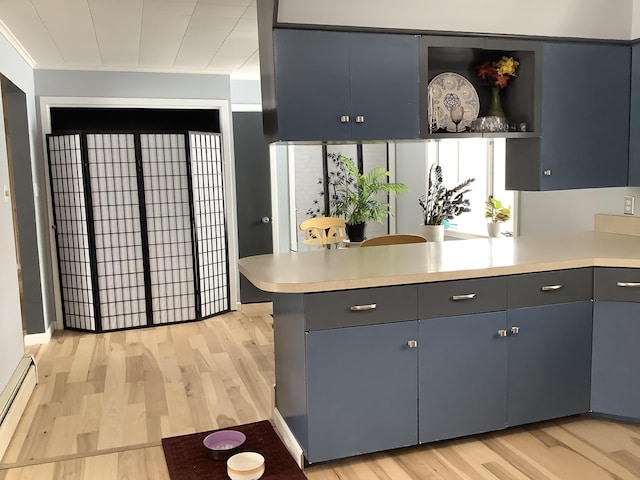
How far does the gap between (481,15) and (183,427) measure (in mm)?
2817

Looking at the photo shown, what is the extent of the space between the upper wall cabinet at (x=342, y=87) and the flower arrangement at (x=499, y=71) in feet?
1.99

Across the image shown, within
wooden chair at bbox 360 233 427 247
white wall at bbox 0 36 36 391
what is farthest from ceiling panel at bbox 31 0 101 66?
wooden chair at bbox 360 233 427 247

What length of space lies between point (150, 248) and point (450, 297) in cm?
361

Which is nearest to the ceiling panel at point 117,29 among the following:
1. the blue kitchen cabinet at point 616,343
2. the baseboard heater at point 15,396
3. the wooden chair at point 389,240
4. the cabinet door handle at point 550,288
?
the wooden chair at point 389,240

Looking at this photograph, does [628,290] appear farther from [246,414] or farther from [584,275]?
[246,414]

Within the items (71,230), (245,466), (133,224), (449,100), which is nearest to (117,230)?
(133,224)

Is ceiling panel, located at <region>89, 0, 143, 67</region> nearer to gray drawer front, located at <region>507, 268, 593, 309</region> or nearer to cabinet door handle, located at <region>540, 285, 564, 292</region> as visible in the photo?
gray drawer front, located at <region>507, 268, 593, 309</region>

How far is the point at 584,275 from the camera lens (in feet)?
10.2

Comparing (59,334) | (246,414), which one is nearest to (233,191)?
(59,334)

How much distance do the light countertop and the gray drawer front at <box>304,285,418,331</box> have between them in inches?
1.6

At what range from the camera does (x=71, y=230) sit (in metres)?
5.57

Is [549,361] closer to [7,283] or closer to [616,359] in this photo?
[616,359]

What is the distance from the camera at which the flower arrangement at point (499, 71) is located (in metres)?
3.60

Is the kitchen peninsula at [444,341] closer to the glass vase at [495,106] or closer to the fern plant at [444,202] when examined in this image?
the glass vase at [495,106]
